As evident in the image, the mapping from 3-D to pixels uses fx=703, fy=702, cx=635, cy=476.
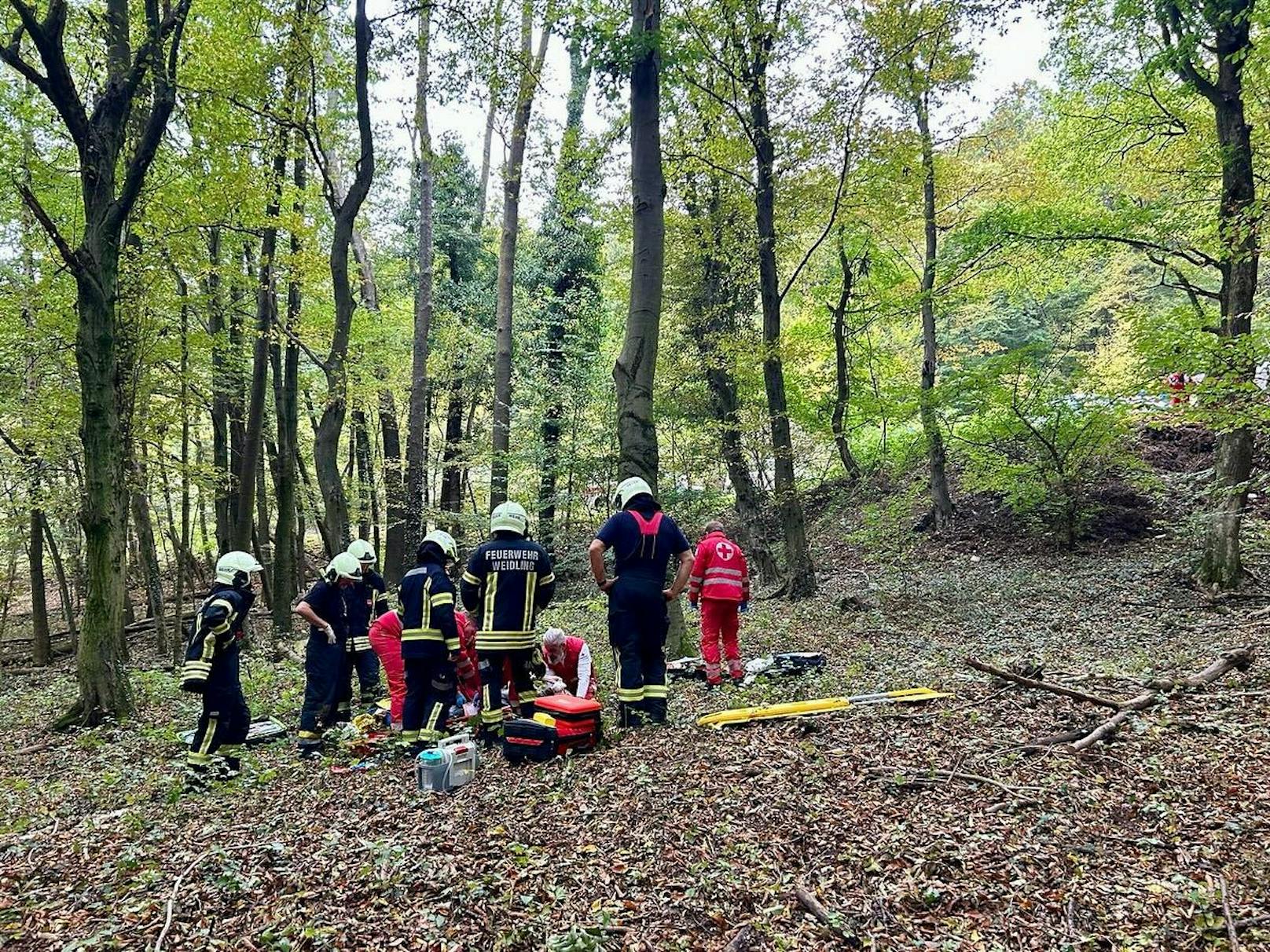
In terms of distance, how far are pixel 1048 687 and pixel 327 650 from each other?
6870mm

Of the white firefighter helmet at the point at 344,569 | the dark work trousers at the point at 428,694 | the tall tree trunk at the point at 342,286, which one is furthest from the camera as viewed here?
the tall tree trunk at the point at 342,286

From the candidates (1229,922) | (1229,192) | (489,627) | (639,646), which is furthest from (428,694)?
(1229,192)

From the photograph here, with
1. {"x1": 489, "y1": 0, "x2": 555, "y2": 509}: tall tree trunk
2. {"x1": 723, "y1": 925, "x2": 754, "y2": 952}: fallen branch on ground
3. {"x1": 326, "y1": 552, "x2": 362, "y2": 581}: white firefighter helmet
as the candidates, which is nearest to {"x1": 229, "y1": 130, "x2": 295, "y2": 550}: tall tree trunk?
{"x1": 489, "y1": 0, "x2": 555, "y2": 509}: tall tree trunk

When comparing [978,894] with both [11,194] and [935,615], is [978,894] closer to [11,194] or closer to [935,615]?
[935,615]

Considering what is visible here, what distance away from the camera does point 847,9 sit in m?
11.3

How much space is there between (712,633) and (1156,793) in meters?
4.67

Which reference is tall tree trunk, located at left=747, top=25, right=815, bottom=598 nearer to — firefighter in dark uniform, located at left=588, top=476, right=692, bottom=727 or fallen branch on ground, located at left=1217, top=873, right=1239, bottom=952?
firefighter in dark uniform, located at left=588, top=476, right=692, bottom=727

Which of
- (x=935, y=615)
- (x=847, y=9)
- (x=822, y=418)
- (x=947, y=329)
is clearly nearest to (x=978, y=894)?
(x=935, y=615)

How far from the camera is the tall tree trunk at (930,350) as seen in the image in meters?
14.9

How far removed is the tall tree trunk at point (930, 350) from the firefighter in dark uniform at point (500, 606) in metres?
10.6

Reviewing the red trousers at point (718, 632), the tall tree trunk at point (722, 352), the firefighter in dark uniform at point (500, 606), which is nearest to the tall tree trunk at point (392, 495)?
the tall tree trunk at point (722, 352)

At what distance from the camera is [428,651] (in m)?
6.34

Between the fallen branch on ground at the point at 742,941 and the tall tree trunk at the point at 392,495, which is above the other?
the tall tree trunk at the point at 392,495

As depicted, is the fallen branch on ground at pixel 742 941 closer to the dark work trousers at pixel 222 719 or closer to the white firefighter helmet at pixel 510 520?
the white firefighter helmet at pixel 510 520
